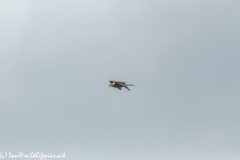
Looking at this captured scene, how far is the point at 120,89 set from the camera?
195ft
